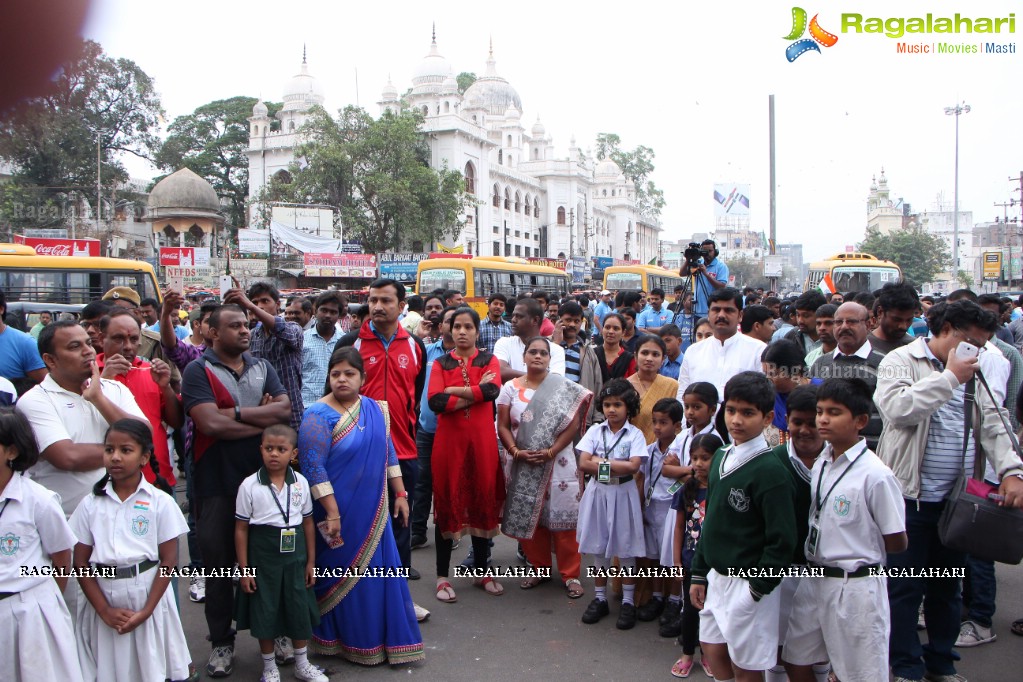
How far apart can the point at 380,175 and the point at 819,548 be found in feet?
114

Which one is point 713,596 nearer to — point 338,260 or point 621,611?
point 621,611

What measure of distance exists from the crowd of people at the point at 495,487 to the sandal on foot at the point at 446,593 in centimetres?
3

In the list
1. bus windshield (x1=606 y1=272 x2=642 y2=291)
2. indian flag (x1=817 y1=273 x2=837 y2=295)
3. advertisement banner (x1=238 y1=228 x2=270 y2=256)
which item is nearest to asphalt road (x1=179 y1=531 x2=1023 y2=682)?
indian flag (x1=817 y1=273 x2=837 y2=295)

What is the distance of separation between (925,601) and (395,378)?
2.98 m

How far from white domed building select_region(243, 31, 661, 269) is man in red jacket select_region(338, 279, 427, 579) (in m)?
42.3

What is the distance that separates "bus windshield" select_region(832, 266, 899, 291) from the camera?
1745 cm

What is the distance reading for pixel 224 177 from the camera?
5422cm

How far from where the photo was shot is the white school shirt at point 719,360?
4535mm

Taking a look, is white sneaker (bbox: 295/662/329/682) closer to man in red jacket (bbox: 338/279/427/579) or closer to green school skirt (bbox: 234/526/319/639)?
green school skirt (bbox: 234/526/319/639)

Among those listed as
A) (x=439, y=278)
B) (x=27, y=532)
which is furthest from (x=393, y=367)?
(x=439, y=278)

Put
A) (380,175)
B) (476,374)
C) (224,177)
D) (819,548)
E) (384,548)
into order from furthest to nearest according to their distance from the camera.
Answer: (224,177) < (380,175) < (476,374) < (384,548) < (819,548)

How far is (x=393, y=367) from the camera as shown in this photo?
174 inches

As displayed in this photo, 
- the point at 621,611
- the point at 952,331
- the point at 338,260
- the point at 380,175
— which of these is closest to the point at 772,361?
the point at 952,331

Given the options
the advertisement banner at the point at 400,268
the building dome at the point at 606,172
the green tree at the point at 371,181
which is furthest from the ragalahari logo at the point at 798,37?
the building dome at the point at 606,172
